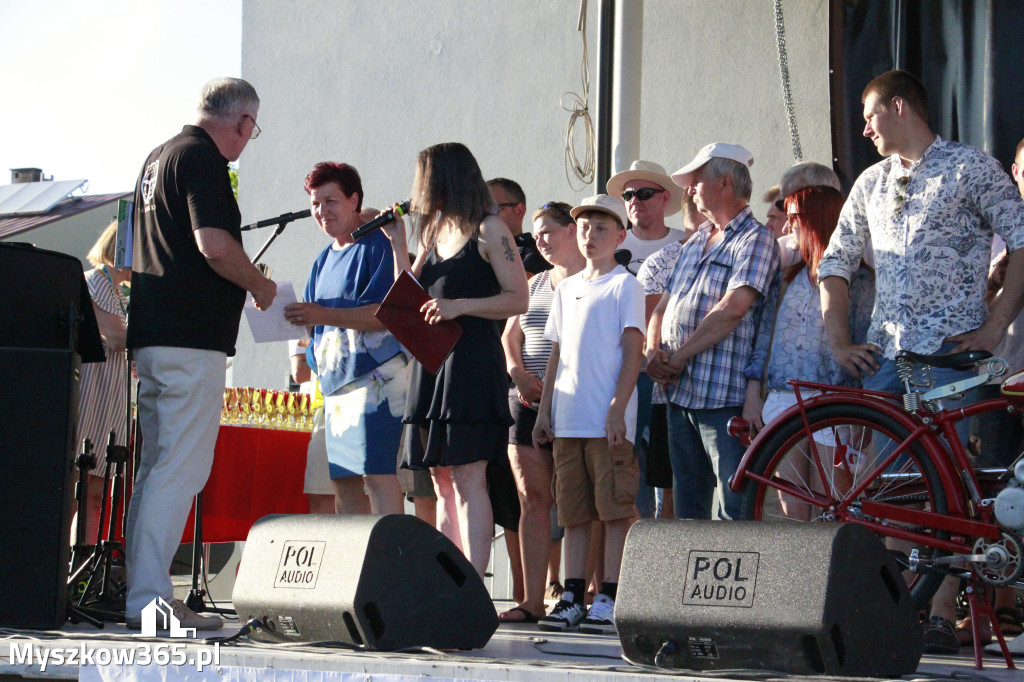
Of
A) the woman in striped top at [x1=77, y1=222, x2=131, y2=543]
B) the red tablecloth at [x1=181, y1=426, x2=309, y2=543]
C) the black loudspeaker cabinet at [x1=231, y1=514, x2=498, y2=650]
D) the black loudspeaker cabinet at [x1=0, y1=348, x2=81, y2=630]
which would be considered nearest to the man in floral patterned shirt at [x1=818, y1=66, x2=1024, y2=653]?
the black loudspeaker cabinet at [x1=231, y1=514, x2=498, y2=650]

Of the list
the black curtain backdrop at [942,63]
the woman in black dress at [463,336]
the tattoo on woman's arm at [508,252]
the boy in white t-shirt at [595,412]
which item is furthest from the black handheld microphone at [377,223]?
the black curtain backdrop at [942,63]

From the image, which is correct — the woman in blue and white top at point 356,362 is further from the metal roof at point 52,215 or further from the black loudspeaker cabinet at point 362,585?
the metal roof at point 52,215

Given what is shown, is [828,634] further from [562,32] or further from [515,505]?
[562,32]

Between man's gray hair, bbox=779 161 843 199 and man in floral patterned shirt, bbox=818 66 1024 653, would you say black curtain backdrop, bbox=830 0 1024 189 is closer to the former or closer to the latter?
man's gray hair, bbox=779 161 843 199

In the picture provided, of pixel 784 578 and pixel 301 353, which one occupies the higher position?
pixel 301 353

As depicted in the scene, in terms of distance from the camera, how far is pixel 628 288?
15.2 feet

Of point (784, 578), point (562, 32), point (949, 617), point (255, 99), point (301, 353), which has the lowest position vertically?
point (949, 617)

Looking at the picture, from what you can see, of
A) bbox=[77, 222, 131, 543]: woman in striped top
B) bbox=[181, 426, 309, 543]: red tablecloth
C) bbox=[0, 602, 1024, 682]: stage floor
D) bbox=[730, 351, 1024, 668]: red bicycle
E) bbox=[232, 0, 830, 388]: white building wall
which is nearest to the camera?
bbox=[0, 602, 1024, 682]: stage floor

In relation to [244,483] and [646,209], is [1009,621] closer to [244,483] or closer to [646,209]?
[646,209]

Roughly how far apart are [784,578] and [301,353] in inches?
136

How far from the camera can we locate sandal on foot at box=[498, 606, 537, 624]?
4.52 m

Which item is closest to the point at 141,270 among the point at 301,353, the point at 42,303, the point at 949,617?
the point at 42,303

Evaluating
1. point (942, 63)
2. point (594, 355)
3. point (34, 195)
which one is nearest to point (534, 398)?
point (594, 355)

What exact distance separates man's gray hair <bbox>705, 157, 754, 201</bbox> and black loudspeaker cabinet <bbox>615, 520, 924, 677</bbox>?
196 centimetres
